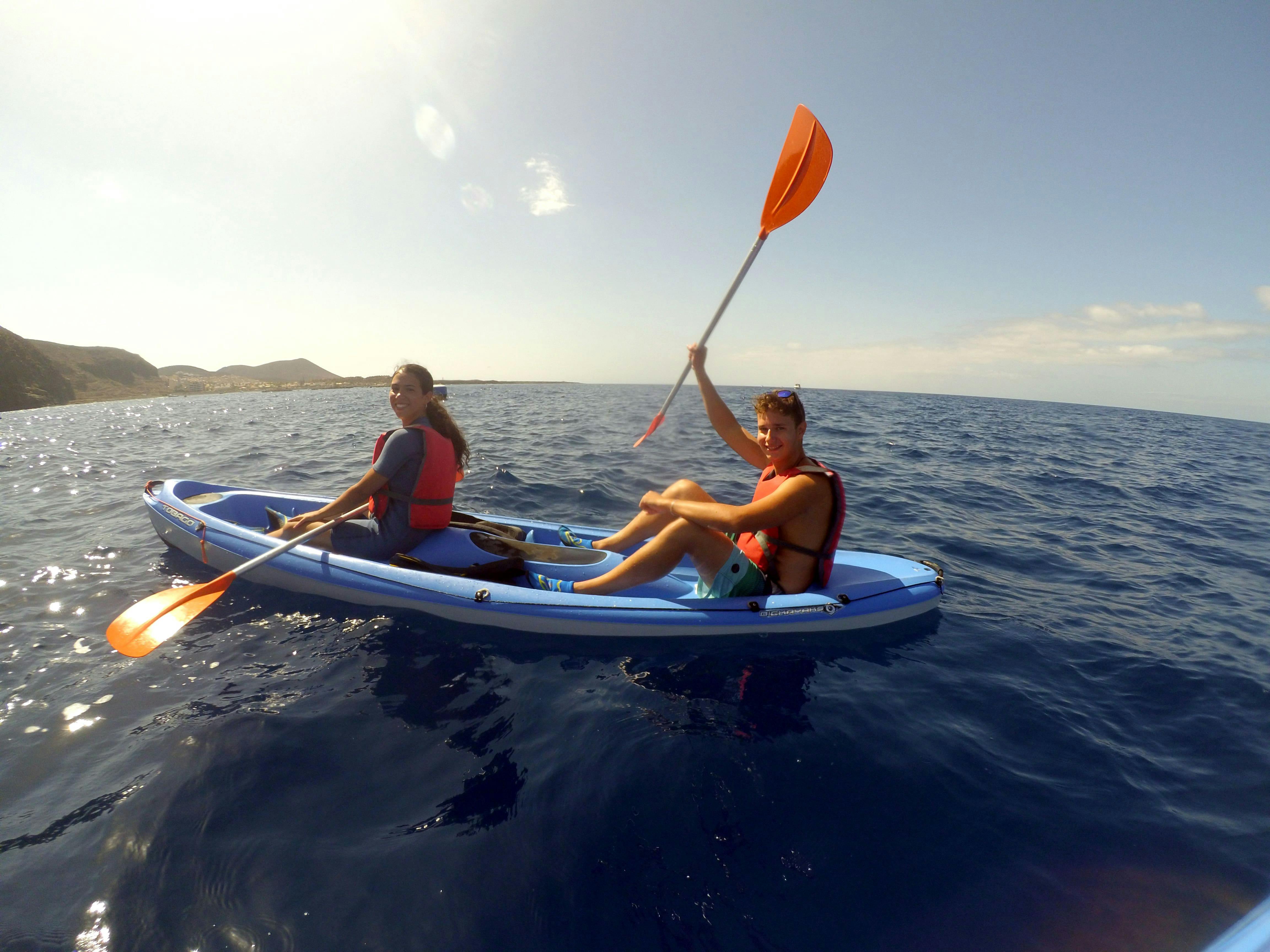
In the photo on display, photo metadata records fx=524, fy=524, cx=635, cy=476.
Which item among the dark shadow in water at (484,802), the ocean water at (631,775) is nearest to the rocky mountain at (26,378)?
the ocean water at (631,775)

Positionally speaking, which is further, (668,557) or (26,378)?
(26,378)

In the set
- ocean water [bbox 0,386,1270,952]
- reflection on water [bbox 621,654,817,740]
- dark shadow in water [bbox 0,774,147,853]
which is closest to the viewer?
ocean water [bbox 0,386,1270,952]

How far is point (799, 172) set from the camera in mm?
4922

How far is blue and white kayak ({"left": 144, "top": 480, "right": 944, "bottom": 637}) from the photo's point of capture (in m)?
4.04

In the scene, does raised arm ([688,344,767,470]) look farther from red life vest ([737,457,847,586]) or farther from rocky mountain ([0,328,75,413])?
rocky mountain ([0,328,75,413])

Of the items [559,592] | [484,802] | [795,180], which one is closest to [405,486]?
[559,592]

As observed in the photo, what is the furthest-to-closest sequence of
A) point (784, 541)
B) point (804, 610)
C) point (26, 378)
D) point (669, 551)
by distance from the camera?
point (26, 378), point (784, 541), point (804, 610), point (669, 551)

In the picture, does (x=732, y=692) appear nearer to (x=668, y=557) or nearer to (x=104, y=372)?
(x=668, y=557)

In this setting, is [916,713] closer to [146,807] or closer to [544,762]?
[544,762]

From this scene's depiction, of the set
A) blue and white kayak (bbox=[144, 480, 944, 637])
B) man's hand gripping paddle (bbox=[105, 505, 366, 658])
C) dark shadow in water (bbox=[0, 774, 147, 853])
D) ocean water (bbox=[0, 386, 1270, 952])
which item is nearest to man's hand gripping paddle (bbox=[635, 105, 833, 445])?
blue and white kayak (bbox=[144, 480, 944, 637])

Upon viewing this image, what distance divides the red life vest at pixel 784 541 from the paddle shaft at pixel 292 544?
347 centimetres

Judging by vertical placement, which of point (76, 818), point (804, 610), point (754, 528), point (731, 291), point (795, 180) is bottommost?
point (76, 818)

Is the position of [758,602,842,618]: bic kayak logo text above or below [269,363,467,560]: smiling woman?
below

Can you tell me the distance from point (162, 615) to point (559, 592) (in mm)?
2711
